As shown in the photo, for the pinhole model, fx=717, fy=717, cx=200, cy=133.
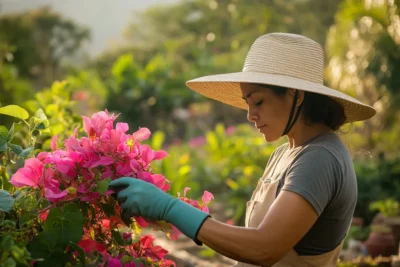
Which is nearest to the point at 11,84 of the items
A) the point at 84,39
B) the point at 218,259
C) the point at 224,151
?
Result: the point at 224,151

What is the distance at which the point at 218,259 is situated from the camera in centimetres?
706

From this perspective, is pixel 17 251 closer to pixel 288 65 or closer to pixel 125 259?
pixel 125 259

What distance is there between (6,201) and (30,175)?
0.42 feet

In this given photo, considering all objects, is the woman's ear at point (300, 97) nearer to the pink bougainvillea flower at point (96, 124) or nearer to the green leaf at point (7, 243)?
the pink bougainvillea flower at point (96, 124)

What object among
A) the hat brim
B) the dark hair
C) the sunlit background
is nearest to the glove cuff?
the hat brim

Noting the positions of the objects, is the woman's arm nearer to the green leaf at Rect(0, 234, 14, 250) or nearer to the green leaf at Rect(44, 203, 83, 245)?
the green leaf at Rect(44, 203, 83, 245)

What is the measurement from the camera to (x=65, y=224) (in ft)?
5.72

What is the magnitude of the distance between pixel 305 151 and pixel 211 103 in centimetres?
2276

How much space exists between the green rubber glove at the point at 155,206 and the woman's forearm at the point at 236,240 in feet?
0.10

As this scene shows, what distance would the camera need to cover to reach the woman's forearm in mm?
1832

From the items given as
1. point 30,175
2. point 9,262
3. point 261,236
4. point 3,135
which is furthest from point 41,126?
point 261,236

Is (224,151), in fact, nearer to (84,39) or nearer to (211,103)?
(211,103)

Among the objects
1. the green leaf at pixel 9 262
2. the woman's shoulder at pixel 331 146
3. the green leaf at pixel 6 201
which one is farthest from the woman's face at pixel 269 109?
the green leaf at pixel 9 262

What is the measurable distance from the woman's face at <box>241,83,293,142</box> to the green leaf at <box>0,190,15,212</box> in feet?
2.54
